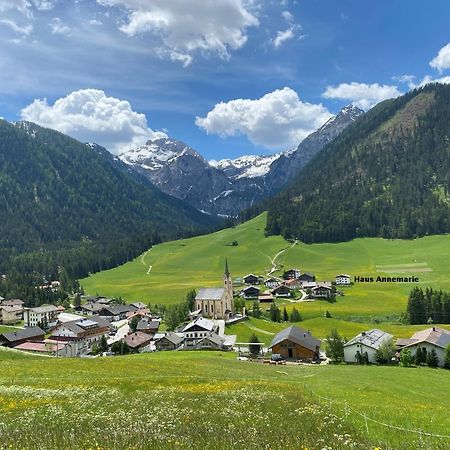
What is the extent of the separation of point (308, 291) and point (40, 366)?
472 feet

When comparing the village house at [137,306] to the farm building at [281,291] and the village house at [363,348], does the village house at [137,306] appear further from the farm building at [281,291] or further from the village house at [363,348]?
the village house at [363,348]

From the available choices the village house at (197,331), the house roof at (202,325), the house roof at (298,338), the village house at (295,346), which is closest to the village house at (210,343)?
the village house at (197,331)

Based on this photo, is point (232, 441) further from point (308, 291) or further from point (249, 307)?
point (308, 291)

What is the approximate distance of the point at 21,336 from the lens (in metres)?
122

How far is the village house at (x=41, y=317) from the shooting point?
6009 inches

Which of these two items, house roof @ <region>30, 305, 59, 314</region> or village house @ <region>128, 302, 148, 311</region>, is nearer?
house roof @ <region>30, 305, 59, 314</region>

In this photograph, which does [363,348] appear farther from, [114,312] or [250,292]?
[114,312]

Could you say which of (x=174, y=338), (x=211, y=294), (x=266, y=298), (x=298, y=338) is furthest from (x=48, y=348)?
(x=266, y=298)

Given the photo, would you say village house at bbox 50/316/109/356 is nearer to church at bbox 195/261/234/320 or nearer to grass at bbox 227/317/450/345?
church at bbox 195/261/234/320

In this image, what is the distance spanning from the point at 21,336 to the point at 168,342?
42496mm

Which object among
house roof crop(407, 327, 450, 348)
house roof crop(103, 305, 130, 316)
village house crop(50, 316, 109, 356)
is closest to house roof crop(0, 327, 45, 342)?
village house crop(50, 316, 109, 356)

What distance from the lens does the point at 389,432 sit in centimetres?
2094

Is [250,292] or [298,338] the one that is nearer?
[298,338]

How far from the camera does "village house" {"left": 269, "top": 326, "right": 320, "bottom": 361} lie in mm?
93812
